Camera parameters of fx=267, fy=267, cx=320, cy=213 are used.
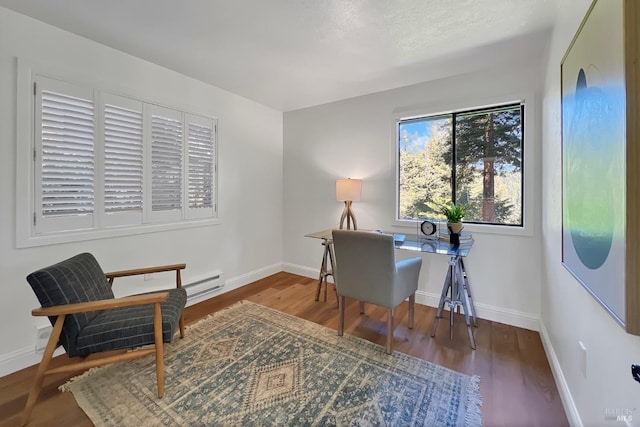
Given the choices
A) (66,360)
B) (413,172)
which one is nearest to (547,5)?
(413,172)

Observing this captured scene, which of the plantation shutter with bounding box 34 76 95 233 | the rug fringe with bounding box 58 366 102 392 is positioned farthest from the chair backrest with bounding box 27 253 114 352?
the plantation shutter with bounding box 34 76 95 233

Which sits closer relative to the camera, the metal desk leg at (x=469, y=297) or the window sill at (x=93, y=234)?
the window sill at (x=93, y=234)

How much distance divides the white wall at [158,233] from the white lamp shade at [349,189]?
1.29 metres

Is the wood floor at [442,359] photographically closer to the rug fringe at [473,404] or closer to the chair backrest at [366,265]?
the rug fringe at [473,404]

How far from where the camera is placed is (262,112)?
3863 millimetres

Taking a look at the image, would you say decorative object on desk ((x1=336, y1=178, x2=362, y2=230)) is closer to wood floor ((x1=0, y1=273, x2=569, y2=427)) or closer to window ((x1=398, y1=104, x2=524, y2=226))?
window ((x1=398, y1=104, x2=524, y2=226))

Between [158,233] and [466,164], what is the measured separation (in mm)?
3290

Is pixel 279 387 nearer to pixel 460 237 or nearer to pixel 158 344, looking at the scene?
pixel 158 344

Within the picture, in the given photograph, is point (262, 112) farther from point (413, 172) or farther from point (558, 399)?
point (558, 399)

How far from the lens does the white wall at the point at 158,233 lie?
1883 mm

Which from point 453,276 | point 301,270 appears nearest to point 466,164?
point 453,276

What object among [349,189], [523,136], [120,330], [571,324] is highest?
[523,136]

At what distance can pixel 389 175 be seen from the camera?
3268 millimetres

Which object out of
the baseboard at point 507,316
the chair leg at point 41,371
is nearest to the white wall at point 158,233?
the chair leg at point 41,371
